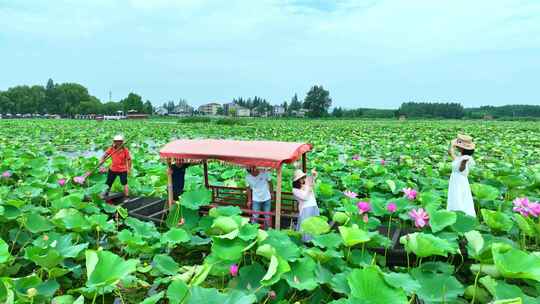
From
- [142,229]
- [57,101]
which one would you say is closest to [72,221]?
[142,229]

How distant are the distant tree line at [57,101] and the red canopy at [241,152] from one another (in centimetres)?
5835

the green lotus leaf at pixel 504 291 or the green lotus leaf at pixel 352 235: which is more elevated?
the green lotus leaf at pixel 352 235

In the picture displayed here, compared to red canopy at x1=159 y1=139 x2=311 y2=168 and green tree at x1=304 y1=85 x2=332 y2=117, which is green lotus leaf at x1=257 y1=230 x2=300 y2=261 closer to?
red canopy at x1=159 y1=139 x2=311 y2=168

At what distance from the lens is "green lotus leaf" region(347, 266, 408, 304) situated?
6.87 ft

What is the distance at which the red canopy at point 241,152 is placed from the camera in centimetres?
362

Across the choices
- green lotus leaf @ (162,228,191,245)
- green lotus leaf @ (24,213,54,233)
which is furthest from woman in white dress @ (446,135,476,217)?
green lotus leaf @ (24,213,54,233)

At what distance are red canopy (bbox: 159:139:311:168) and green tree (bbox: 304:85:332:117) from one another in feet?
181

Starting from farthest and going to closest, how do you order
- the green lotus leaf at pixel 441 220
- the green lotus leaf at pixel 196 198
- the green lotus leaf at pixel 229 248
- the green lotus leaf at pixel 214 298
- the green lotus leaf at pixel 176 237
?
the green lotus leaf at pixel 196 198 < the green lotus leaf at pixel 176 237 < the green lotus leaf at pixel 441 220 < the green lotus leaf at pixel 229 248 < the green lotus leaf at pixel 214 298

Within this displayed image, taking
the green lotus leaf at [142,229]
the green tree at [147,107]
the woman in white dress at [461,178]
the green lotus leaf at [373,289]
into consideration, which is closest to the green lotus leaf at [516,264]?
the green lotus leaf at [373,289]

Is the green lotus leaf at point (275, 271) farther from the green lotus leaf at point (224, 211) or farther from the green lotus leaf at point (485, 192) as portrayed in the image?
the green lotus leaf at point (485, 192)

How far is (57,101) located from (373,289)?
70.5 m

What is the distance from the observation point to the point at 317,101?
5894 centimetres

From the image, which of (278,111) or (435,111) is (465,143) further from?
(278,111)

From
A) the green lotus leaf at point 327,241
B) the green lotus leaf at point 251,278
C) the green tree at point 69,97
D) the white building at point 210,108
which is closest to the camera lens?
the green lotus leaf at point 251,278
